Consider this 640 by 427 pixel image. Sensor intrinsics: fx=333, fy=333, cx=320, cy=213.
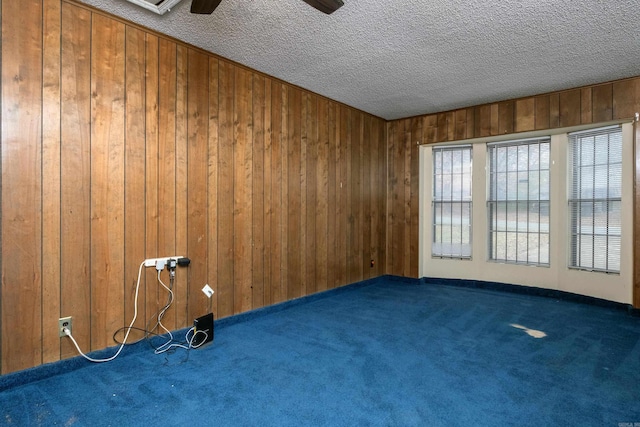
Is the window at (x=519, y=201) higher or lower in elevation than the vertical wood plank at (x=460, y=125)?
lower

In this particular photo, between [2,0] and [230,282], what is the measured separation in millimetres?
2528

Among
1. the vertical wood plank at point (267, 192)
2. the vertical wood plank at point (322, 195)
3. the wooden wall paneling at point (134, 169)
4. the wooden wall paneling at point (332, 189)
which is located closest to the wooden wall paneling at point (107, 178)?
the wooden wall paneling at point (134, 169)

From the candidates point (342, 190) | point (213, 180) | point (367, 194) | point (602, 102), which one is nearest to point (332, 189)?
point (342, 190)

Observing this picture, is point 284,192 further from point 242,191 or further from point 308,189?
point 242,191

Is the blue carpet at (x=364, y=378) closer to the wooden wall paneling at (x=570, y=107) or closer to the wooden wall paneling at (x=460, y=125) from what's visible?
the wooden wall paneling at (x=570, y=107)

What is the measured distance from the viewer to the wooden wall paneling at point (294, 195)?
379 cm

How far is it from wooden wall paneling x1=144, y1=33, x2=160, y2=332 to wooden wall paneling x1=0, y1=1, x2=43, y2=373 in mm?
650

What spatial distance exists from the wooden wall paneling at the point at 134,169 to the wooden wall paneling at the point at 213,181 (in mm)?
572

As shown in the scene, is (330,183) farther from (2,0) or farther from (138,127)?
(2,0)

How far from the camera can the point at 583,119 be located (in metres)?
3.83

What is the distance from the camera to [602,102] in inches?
146

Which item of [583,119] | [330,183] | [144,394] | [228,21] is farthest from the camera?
[330,183]

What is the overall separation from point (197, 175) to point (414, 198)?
3359 mm

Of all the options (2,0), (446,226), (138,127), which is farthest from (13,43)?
(446,226)
